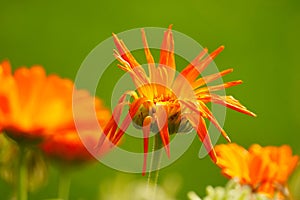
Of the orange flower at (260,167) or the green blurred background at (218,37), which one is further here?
the green blurred background at (218,37)

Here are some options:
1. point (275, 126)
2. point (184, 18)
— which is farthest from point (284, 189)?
point (184, 18)

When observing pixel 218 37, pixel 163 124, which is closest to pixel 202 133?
pixel 163 124

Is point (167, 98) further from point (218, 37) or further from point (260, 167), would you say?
point (218, 37)

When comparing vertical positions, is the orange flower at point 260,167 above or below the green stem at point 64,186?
above

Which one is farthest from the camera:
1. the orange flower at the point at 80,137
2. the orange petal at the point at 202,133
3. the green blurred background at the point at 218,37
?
the green blurred background at the point at 218,37

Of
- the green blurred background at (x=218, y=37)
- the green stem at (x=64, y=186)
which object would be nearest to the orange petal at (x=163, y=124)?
the green stem at (x=64, y=186)

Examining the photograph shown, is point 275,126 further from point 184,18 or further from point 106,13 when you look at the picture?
point 106,13

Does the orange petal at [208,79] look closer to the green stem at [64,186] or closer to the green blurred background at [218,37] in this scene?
the green stem at [64,186]
